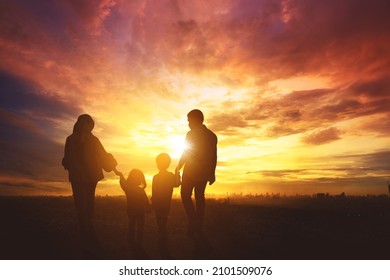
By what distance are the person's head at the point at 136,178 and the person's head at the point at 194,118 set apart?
160 cm

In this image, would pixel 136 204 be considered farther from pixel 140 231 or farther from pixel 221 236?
pixel 221 236

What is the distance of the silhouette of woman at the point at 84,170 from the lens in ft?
22.3

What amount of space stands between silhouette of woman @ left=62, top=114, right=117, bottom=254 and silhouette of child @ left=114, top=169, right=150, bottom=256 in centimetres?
65

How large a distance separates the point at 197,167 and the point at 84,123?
2591 millimetres

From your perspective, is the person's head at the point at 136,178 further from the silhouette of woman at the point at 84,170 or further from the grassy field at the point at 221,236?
the grassy field at the point at 221,236

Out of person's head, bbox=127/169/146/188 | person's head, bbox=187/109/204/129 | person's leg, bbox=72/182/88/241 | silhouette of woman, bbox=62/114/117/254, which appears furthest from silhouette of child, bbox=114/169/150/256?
person's head, bbox=187/109/204/129

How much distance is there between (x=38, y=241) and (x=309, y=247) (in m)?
6.28

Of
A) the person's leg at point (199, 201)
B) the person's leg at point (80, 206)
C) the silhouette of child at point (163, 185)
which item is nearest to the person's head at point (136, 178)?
the silhouette of child at point (163, 185)

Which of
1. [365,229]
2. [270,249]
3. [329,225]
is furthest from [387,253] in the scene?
[329,225]

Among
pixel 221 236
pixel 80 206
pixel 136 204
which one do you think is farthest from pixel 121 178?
pixel 221 236

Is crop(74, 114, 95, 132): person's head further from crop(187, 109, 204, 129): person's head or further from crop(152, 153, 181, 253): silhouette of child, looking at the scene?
crop(187, 109, 204, 129): person's head

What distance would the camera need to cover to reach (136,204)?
738cm
